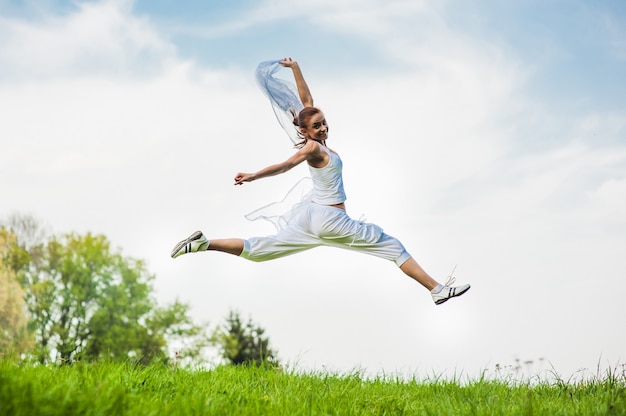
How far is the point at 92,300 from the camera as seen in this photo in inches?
1305

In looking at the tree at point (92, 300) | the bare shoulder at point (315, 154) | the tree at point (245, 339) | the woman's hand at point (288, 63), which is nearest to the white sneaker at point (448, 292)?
the bare shoulder at point (315, 154)

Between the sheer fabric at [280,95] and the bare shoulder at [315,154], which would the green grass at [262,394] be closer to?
the bare shoulder at [315,154]

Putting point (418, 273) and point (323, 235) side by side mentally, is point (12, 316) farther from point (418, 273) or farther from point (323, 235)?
point (418, 273)

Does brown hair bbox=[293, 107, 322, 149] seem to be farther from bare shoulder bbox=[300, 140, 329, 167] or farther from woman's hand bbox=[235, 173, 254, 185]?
woman's hand bbox=[235, 173, 254, 185]

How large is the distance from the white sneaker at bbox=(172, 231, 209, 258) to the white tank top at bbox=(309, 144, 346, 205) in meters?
1.28

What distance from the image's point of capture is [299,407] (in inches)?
215

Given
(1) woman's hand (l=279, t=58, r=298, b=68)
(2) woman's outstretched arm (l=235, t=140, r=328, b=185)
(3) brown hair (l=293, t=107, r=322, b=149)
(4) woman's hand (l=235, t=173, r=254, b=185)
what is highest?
(1) woman's hand (l=279, t=58, r=298, b=68)

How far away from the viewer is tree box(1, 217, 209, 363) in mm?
31234

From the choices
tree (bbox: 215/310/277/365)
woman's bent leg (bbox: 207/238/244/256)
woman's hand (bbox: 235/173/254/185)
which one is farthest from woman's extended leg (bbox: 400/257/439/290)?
tree (bbox: 215/310/277/365)

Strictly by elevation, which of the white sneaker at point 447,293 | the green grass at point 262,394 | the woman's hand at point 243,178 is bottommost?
the green grass at point 262,394

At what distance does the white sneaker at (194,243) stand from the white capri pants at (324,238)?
423 mm

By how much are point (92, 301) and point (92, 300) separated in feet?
0.18

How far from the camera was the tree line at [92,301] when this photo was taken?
30.5 m

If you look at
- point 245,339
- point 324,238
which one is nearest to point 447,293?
point 324,238
